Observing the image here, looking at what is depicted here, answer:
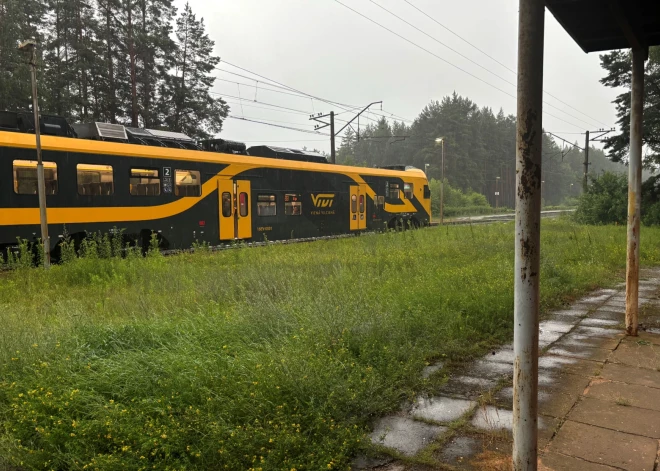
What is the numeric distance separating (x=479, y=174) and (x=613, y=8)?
80380mm

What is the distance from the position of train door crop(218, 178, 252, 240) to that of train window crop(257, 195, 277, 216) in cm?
46

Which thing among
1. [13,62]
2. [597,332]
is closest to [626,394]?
[597,332]

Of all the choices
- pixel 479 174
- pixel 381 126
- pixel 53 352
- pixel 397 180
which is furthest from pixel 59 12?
pixel 381 126

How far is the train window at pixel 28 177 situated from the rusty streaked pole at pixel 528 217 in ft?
43.3

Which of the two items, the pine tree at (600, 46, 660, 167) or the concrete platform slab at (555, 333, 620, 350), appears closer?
the concrete platform slab at (555, 333, 620, 350)

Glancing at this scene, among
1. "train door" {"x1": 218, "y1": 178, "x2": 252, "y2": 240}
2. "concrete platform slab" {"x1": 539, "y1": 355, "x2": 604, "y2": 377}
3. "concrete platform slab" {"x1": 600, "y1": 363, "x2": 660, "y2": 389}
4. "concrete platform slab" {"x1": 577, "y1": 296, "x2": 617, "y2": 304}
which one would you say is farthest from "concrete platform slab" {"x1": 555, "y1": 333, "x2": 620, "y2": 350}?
"train door" {"x1": 218, "y1": 178, "x2": 252, "y2": 240}

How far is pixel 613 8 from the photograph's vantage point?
429 centimetres

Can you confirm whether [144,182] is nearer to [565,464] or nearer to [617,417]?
[617,417]

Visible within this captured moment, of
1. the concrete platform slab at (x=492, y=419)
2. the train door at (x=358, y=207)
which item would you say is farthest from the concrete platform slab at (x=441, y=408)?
the train door at (x=358, y=207)

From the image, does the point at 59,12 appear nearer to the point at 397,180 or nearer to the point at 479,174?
the point at 397,180

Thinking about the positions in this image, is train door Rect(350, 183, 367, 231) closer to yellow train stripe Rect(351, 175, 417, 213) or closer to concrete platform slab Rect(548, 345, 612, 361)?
yellow train stripe Rect(351, 175, 417, 213)

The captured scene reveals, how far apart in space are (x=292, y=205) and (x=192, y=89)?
80.0 feet

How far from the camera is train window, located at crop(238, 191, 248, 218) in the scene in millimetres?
18312

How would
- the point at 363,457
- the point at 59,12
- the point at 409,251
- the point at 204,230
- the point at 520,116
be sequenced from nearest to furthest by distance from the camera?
the point at 520,116 → the point at 363,457 → the point at 409,251 → the point at 204,230 → the point at 59,12
